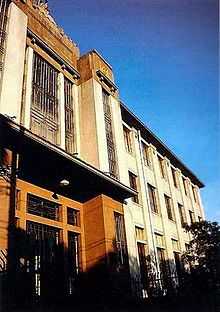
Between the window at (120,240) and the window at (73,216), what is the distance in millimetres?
1749

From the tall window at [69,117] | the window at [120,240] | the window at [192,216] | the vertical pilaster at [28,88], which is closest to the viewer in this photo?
the vertical pilaster at [28,88]

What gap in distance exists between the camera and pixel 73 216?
12289 millimetres

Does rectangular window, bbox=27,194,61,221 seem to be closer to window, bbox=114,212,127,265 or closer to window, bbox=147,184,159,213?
window, bbox=114,212,127,265

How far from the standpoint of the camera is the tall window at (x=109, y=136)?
1530 centimetres

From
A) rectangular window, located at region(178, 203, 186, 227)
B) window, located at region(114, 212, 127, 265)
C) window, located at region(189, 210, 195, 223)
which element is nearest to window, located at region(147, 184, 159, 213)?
rectangular window, located at region(178, 203, 186, 227)

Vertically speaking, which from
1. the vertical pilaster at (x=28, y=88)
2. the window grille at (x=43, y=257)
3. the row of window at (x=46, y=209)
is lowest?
the window grille at (x=43, y=257)

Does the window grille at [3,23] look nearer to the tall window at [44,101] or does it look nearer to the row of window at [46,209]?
the tall window at [44,101]

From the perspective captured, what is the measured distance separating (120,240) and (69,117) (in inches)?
238

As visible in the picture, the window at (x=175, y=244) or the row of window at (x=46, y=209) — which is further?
the window at (x=175, y=244)

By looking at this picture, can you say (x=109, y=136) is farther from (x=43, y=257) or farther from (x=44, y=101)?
(x=43, y=257)

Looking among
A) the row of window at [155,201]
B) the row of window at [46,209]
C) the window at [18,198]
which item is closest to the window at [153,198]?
the row of window at [155,201]

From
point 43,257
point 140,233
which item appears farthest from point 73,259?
point 140,233

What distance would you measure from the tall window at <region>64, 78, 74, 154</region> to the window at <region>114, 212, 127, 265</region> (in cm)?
365

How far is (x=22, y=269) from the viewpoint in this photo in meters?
8.87
